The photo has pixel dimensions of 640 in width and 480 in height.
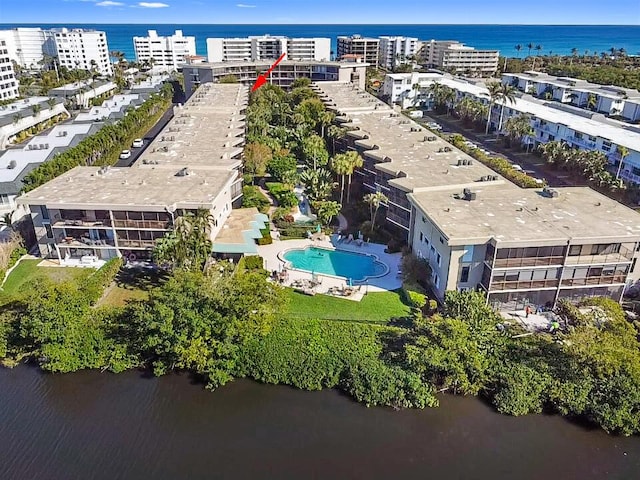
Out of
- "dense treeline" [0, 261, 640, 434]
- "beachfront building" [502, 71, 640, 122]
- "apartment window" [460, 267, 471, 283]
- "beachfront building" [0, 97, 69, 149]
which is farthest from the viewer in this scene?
"beachfront building" [502, 71, 640, 122]

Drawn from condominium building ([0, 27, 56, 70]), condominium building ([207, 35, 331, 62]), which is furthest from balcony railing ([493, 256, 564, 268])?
condominium building ([0, 27, 56, 70])

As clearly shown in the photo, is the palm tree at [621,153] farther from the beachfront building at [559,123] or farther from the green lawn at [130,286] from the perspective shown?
the green lawn at [130,286]

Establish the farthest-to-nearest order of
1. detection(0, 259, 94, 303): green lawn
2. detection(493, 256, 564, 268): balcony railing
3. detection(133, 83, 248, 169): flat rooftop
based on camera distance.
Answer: detection(133, 83, 248, 169): flat rooftop → detection(0, 259, 94, 303): green lawn → detection(493, 256, 564, 268): balcony railing

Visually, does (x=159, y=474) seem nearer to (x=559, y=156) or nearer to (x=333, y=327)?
(x=333, y=327)

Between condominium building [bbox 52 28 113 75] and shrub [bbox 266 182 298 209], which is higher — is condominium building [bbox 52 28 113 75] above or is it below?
above

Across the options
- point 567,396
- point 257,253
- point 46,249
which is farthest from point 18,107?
point 567,396

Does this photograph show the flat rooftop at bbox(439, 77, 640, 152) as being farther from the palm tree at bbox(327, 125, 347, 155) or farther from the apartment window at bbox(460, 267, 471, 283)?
the apartment window at bbox(460, 267, 471, 283)

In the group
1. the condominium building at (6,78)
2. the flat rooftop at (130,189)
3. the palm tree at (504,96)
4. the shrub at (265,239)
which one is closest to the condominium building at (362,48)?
the palm tree at (504,96)
